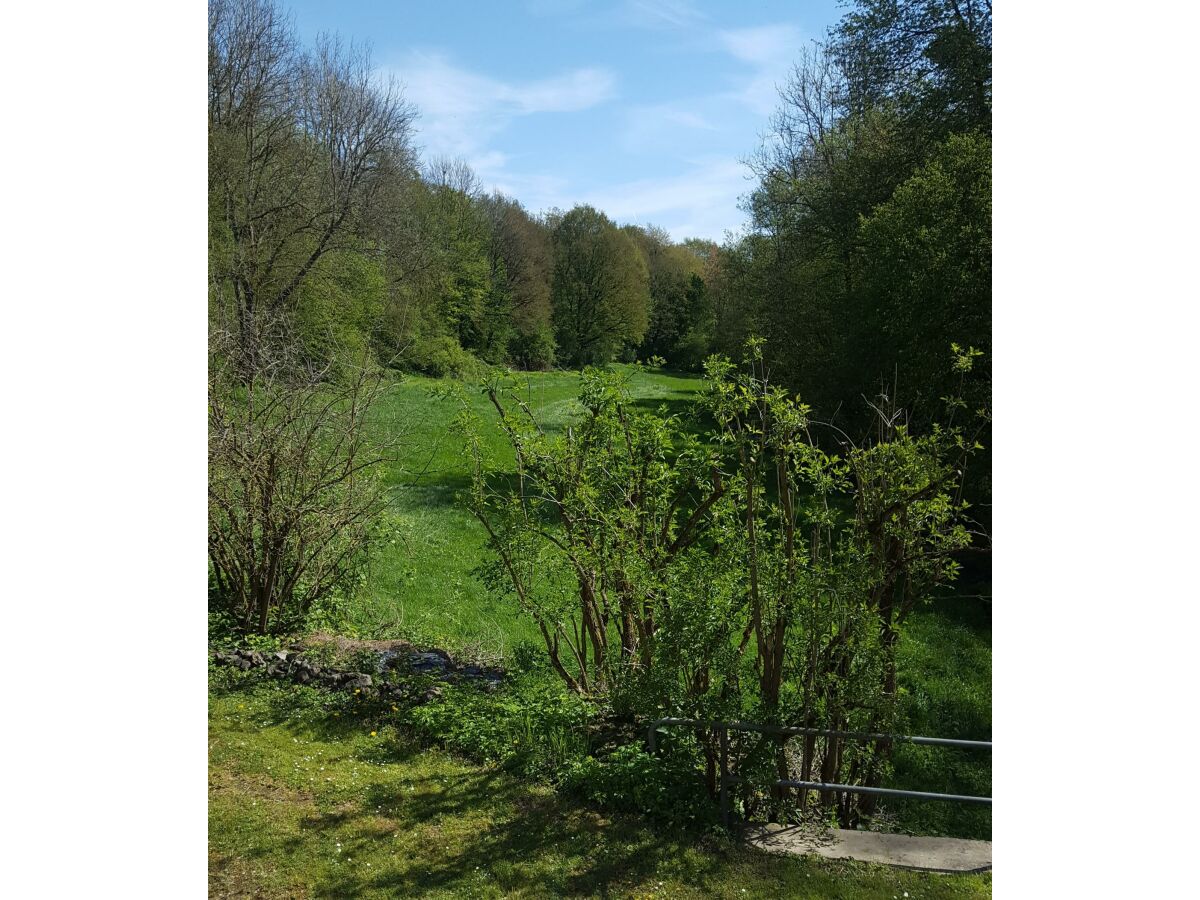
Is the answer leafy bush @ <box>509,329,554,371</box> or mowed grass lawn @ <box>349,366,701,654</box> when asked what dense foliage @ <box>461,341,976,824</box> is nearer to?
mowed grass lawn @ <box>349,366,701,654</box>

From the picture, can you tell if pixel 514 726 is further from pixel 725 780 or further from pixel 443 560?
pixel 443 560

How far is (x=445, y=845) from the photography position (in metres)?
2.97

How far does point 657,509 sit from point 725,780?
1.22 m

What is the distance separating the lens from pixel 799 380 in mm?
10953

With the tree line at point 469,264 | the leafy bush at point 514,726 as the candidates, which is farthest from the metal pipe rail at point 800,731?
the tree line at point 469,264

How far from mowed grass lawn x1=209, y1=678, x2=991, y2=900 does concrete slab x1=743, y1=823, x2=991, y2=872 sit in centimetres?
8

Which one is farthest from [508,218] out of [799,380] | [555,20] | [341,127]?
[555,20]

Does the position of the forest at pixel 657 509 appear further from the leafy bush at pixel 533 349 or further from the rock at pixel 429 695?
the leafy bush at pixel 533 349

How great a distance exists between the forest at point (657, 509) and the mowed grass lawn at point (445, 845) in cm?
5

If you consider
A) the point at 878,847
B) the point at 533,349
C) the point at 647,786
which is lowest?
the point at 878,847

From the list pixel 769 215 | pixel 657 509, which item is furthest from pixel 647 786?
pixel 769 215
